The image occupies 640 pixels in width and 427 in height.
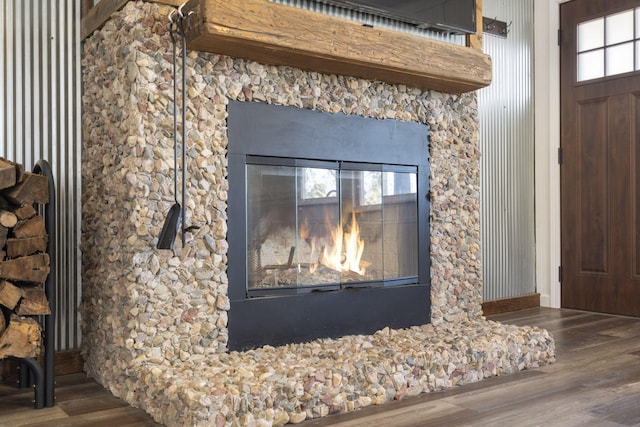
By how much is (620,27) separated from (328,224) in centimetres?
282

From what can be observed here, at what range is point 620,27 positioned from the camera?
4262 mm

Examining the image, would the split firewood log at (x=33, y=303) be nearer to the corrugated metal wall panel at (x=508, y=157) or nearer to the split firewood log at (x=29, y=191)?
the split firewood log at (x=29, y=191)

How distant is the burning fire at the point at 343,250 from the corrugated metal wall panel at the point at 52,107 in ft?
3.56

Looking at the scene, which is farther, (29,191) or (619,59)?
(619,59)

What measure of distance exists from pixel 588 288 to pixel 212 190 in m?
3.14

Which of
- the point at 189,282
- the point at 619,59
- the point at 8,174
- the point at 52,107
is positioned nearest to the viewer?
the point at 8,174

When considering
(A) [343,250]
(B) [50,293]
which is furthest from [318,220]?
(B) [50,293]

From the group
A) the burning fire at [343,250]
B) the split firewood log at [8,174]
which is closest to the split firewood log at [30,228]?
the split firewood log at [8,174]

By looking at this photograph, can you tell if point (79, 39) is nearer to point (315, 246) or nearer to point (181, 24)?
point (181, 24)

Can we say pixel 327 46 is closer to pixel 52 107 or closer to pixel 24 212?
pixel 52 107

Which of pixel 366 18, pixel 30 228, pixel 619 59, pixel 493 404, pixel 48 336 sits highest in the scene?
pixel 619 59

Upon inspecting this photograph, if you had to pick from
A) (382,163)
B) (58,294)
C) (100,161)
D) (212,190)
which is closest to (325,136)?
(382,163)

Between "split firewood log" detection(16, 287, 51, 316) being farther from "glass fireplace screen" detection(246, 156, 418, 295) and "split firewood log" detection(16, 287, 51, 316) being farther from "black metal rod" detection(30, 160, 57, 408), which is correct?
"glass fireplace screen" detection(246, 156, 418, 295)

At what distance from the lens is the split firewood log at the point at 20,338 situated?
2.19m
